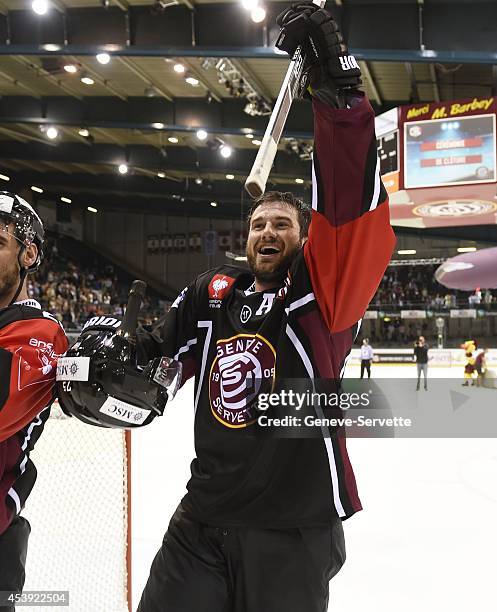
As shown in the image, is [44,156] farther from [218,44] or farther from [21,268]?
[21,268]

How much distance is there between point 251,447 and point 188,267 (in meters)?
22.0

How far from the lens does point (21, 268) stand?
57.3 inches

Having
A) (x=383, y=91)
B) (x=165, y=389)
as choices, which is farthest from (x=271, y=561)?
(x=383, y=91)

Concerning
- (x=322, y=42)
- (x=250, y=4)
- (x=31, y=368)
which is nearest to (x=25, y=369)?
(x=31, y=368)

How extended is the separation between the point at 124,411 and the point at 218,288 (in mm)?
459

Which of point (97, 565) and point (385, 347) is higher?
point (385, 347)

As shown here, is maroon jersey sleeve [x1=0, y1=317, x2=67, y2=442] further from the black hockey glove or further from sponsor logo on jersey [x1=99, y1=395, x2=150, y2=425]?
the black hockey glove

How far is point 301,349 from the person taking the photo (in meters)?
1.41

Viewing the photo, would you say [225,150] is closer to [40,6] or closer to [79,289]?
[40,6]

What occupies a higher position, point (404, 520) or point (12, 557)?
point (12, 557)

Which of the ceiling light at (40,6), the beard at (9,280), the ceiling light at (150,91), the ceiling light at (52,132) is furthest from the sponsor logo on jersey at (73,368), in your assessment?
the ceiling light at (52,132)

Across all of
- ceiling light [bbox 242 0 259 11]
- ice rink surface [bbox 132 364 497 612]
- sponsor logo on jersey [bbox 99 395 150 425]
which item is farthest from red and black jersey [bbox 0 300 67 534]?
ceiling light [bbox 242 0 259 11]

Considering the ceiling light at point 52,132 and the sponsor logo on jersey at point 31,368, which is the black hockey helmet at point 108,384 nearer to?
the sponsor logo on jersey at point 31,368

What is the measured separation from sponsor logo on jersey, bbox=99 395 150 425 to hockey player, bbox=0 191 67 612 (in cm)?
14
